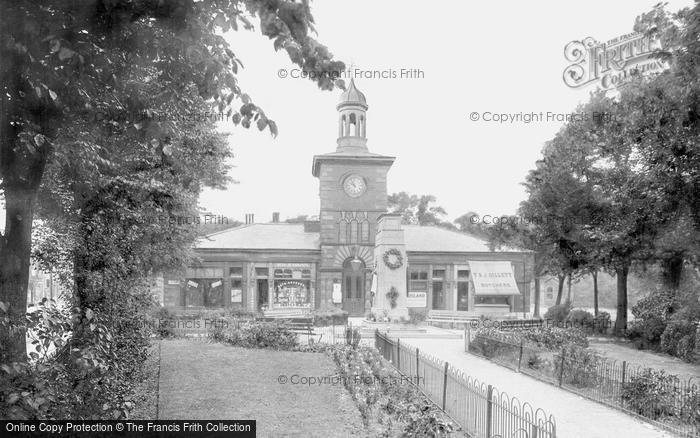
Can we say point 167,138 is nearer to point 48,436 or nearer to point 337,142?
point 48,436

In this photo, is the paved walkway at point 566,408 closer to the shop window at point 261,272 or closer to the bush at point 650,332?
the bush at point 650,332

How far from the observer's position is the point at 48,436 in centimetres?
552

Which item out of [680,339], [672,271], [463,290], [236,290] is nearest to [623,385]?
[680,339]

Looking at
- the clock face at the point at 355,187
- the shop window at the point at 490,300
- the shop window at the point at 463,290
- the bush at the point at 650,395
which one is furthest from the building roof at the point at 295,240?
the bush at the point at 650,395

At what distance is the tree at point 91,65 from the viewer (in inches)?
198

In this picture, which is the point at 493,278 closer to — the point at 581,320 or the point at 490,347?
the point at 581,320

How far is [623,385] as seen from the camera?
11547mm

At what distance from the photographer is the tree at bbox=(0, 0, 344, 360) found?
503 centimetres

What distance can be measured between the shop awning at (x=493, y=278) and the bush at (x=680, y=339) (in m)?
19.0

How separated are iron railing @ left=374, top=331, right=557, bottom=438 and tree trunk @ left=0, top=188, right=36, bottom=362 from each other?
5485 mm

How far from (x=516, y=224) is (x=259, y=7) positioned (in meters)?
25.4

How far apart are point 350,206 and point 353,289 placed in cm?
583

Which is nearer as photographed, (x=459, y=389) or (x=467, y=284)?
(x=459, y=389)

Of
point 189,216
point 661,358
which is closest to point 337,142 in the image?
point 189,216
